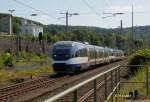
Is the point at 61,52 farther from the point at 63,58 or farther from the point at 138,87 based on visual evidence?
the point at 138,87

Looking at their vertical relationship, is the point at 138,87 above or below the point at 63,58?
below

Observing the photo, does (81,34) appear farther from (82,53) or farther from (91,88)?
(91,88)

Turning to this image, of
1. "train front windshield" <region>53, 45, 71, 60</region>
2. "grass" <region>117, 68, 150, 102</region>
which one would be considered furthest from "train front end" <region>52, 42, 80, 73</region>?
"grass" <region>117, 68, 150, 102</region>

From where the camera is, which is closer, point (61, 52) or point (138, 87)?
point (138, 87)

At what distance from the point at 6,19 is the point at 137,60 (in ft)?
404

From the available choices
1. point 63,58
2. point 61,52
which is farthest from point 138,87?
point 61,52

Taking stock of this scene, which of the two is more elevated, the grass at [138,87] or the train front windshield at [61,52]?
the train front windshield at [61,52]

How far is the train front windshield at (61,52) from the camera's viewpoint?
38312 millimetres

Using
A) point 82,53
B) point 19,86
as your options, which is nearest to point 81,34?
point 82,53

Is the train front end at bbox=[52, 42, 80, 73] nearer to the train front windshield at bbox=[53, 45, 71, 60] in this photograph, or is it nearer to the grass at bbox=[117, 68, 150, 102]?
the train front windshield at bbox=[53, 45, 71, 60]

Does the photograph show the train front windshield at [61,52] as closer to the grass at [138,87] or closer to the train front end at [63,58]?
the train front end at [63,58]

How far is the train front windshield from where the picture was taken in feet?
126

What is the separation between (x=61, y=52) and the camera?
3869 cm

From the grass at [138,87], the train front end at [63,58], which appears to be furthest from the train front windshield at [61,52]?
the grass at [138,87]
